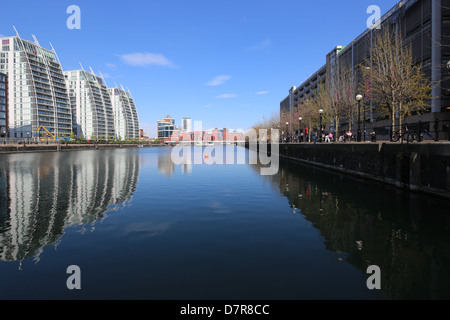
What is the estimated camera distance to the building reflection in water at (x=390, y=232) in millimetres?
5707

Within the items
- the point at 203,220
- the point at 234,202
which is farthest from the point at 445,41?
the point at 203,220

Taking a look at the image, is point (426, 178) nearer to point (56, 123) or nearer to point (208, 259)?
point (208, 259)

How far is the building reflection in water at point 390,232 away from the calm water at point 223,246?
4 cm

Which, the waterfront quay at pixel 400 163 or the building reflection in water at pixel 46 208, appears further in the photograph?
the waterfront quay at pixel 400 163

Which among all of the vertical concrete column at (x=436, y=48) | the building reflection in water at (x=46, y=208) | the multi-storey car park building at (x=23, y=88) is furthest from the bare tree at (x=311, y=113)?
the multi-storey car park building at (x=23, y=88)

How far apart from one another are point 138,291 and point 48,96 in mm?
152941

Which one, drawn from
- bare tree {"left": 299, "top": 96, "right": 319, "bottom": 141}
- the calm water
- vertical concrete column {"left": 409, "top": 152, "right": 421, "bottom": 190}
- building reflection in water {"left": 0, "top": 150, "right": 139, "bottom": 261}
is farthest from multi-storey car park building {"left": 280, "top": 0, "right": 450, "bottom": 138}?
building reflection in water {"left": 0, "top": 150, "right": 139, "bottom": 261}

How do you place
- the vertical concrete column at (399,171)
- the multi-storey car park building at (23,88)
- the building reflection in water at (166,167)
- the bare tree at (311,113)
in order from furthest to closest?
the multi-storey car park building at (23,88)
the bare tree at (311,113)
the building reflection in water at (166,167)
the vertical concrete column at (399,171)

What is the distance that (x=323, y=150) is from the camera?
30.7m

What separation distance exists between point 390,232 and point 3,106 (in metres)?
140

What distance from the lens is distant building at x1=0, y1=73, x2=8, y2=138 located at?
11275 cm

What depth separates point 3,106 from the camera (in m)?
114

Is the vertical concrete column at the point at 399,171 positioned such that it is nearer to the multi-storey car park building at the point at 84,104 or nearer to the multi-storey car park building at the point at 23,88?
the multi-storey car park building at the point at 23,88

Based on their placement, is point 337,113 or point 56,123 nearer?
point 337,113
